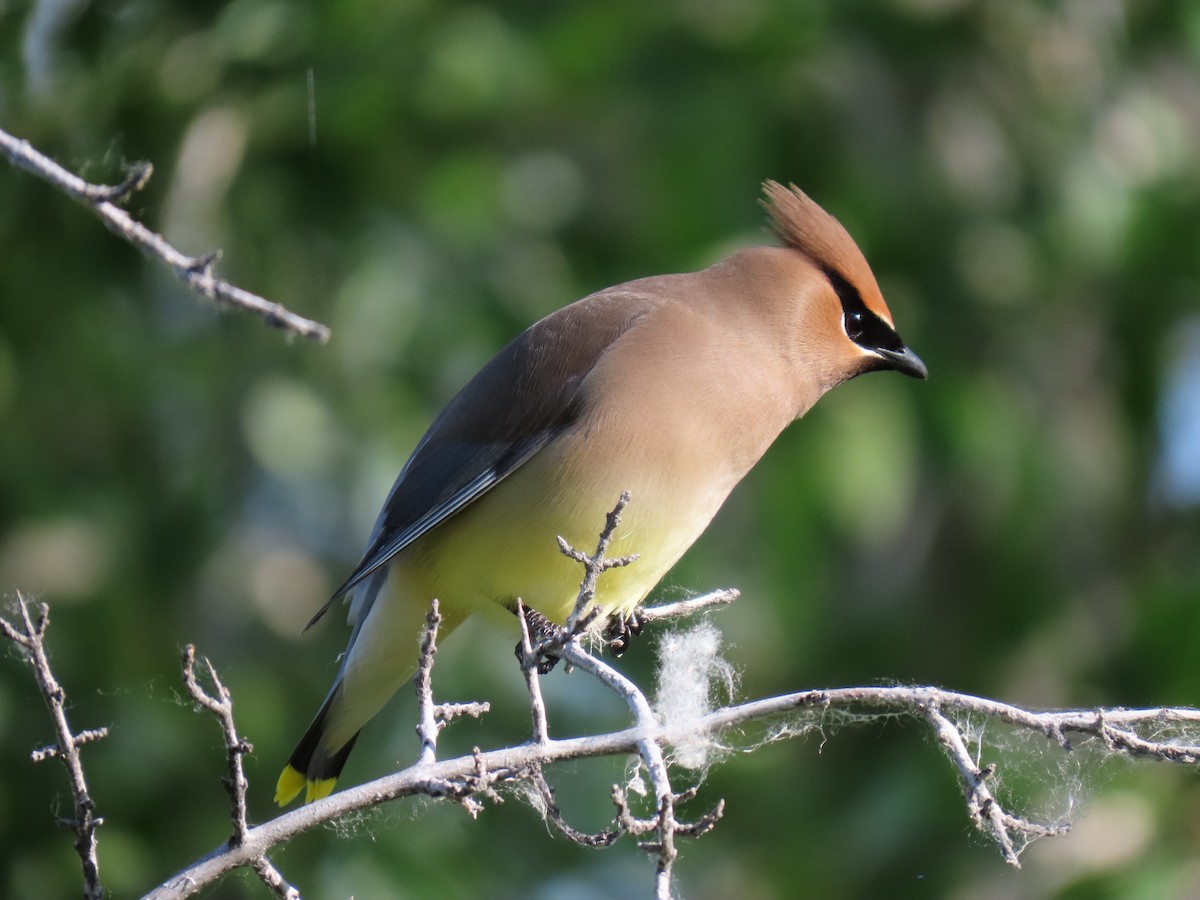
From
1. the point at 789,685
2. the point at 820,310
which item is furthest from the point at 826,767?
the point at 820,310

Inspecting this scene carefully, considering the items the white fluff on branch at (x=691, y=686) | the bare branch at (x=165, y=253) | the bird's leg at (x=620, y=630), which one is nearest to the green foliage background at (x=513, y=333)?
the bird's leg at (x=620, y=630)

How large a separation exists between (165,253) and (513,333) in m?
3.06

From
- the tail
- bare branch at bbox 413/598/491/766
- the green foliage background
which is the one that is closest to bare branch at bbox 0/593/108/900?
bare branch at bbox 413/598/491/766

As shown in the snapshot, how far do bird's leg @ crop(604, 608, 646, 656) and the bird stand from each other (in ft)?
0.17

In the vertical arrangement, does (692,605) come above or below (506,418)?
below

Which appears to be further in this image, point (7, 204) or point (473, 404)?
point (7, 204)

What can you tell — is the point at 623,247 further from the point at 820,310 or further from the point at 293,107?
the point at 820,310

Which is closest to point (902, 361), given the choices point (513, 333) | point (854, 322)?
point (854, 322)

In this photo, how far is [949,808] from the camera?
4523 millimetres

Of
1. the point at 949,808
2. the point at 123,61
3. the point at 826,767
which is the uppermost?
the point at 123,61

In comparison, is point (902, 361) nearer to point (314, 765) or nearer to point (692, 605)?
point (692, 605)

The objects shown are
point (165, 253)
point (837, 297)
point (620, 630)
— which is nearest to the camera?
point (165, 253)

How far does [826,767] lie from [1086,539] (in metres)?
1.23

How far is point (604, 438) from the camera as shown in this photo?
3270 mm
